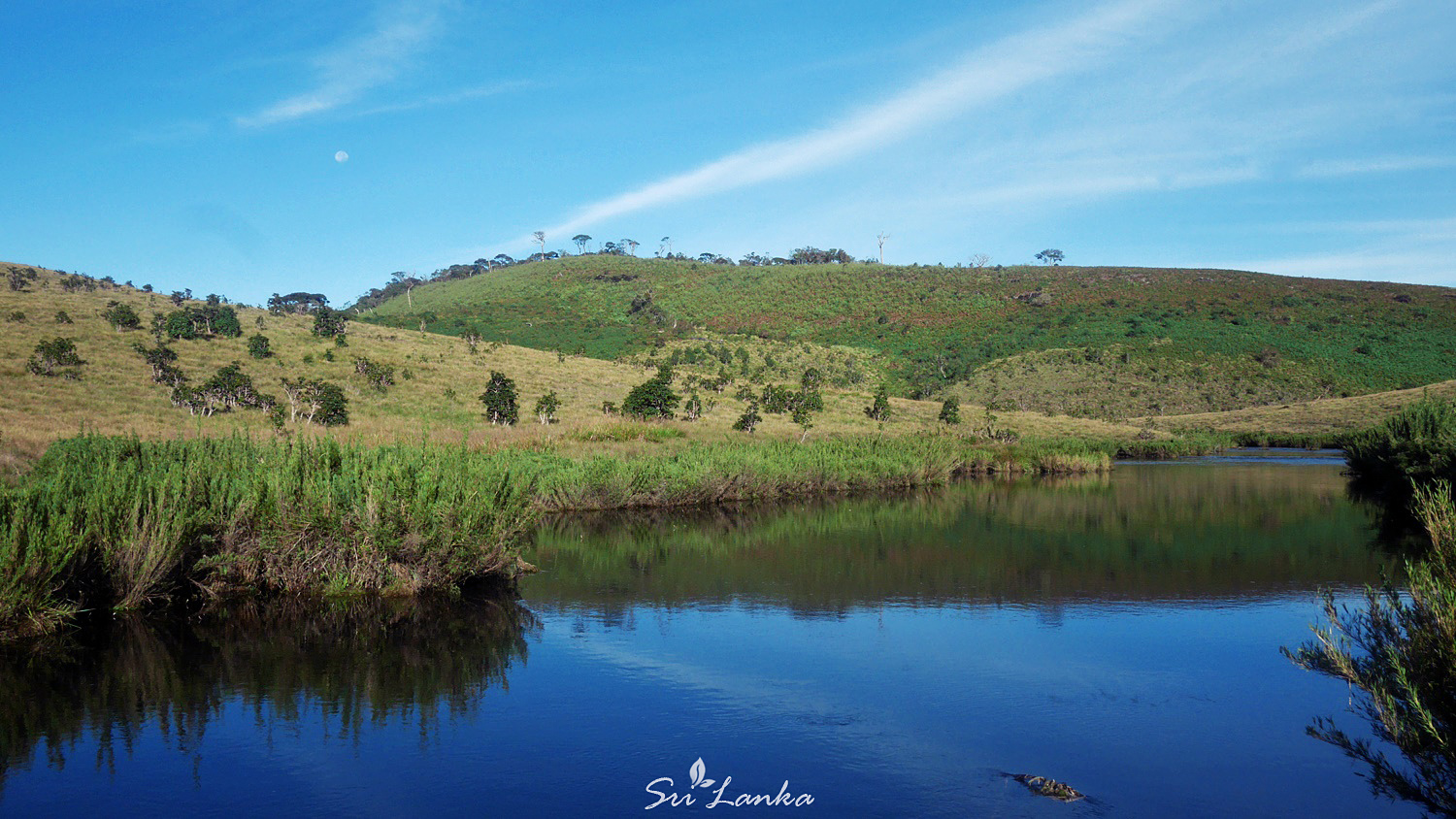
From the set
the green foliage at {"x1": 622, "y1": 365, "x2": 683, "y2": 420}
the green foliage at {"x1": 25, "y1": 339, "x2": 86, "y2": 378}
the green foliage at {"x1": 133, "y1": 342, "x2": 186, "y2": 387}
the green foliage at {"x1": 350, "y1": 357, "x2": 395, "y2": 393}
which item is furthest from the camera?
the green foliage at {"x1": 350, "y1": 357, "x2": 395, "y2": 393}

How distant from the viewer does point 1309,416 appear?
56.0 m

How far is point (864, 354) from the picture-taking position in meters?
80.4

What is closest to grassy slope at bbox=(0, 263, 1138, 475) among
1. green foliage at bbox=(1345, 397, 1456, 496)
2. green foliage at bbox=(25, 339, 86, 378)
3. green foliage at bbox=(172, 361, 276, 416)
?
green foliage at bbox=(25, 339, 86, 378)

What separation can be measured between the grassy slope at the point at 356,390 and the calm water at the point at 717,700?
11.6 metres

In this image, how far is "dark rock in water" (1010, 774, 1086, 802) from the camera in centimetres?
666

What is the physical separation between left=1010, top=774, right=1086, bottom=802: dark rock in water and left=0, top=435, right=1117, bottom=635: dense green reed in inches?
306

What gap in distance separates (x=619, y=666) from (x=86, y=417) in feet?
90.4

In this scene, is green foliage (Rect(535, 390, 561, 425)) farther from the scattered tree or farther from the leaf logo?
the scattered tree

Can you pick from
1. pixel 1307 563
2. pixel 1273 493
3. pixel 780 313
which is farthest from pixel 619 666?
pixel 780 313

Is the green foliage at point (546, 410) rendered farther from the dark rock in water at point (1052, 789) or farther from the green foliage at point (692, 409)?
the dark rock in water at point (1052, 789)

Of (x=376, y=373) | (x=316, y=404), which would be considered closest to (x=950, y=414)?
(x=376, y=373)

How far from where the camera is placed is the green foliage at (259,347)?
45188 mm

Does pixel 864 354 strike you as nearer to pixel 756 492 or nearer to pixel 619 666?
pixel 756 492

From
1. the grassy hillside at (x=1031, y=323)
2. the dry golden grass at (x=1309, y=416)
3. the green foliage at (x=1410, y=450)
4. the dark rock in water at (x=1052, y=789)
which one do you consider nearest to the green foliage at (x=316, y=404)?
the grassy hillside at (x=1031, y=323)
